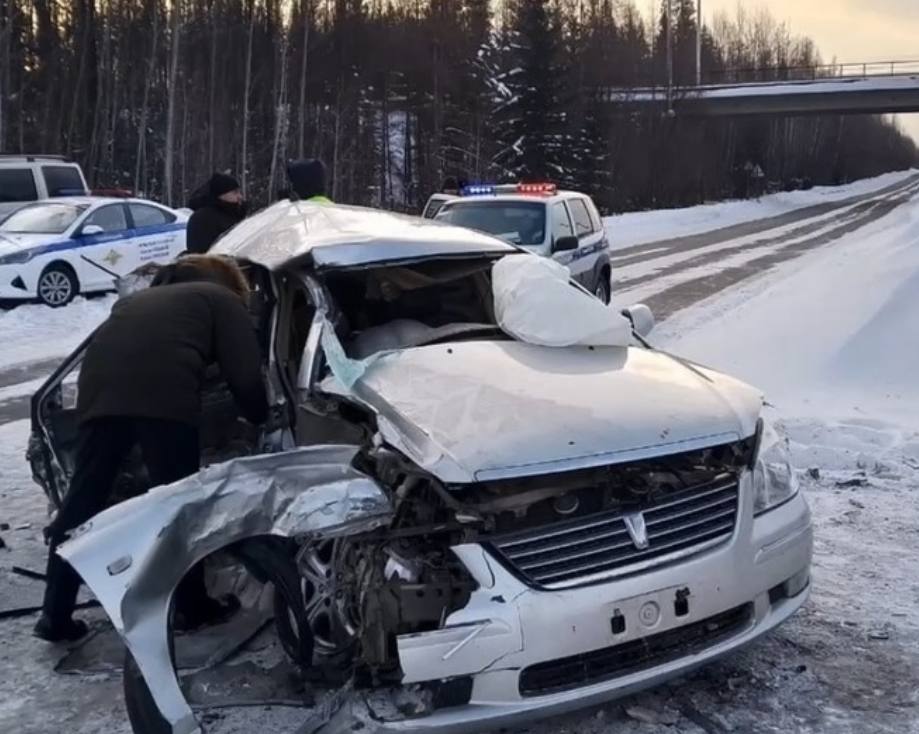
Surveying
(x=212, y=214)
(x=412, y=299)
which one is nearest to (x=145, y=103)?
(x=212, y=214)

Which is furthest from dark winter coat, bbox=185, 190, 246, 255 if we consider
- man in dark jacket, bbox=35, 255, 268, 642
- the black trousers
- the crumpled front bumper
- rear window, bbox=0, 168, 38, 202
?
rear window, bbox=0, 168, 38, 202

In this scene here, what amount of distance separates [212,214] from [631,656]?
5.56m

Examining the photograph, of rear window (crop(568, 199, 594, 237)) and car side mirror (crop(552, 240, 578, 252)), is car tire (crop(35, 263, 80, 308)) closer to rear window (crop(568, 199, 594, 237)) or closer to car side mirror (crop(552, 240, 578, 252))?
rear window (crop(568, 199, 594, 237))

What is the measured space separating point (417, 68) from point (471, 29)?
161 inches

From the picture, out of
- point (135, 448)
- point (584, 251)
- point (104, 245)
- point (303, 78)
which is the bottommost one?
point (135, 448)

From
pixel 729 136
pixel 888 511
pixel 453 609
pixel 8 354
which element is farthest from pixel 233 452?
pixel 729 136

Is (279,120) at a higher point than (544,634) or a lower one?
higher

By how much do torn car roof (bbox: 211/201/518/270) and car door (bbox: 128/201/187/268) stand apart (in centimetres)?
1003

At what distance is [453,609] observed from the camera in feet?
10.5

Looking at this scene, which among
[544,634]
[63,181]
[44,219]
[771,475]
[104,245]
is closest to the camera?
[544,634]

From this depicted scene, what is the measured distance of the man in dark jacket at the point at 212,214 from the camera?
26.0 ft

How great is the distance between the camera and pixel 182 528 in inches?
131

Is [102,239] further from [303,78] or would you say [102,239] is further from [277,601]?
[303,78]

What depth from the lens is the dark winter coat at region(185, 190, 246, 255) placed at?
7.91 meters
